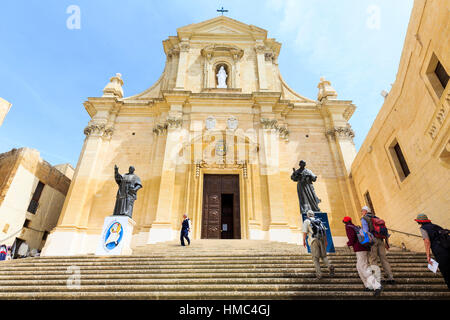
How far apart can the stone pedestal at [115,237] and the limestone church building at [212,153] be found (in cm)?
371

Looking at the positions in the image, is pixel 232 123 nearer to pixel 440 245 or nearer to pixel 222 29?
pixel 222 29

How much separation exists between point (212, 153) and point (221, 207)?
3221mm

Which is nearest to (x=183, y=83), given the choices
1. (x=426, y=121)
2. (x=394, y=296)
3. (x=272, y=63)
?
(x=272, y=63)

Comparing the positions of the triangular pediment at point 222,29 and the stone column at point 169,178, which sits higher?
the triangular pediment at point 222,29

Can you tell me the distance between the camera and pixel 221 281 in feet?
17.7

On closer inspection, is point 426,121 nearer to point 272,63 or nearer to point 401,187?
point 401,187

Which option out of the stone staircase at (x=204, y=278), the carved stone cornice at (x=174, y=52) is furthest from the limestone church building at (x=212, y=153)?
the stone staircase at (x=204, y=278)

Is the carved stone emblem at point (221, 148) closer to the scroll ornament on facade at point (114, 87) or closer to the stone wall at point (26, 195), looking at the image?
the scroll ornament on facade at point (114, 87)

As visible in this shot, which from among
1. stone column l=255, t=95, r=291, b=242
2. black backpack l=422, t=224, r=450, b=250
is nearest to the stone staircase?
black backpack l=422, t=224, r=450, b=250

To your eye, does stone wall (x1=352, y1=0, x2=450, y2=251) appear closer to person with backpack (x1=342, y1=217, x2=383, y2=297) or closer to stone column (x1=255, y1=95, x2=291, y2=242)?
person with backpack (x1=342, y1=217, x2=383, y2=297)

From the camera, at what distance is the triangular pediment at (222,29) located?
63.2ft

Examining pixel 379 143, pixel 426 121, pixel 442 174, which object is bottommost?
pixel 442 174

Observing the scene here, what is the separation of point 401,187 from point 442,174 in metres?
2.41

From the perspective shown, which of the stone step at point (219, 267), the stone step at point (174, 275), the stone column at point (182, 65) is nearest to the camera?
the stone step at point (174, 275)
